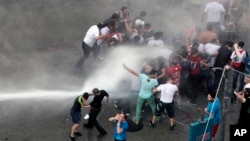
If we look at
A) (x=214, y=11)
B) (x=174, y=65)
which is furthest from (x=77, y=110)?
(x=214, y=11)

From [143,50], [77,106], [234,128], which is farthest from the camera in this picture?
[143,50]

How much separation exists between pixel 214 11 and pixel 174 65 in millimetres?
4635

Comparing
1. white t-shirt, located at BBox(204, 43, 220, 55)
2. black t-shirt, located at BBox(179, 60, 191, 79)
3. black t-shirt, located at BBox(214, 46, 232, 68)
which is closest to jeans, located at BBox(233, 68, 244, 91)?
black t-shirt, located at BBox(214, 46, 232, 68)

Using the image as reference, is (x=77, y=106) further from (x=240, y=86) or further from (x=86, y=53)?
(x=240, y=86)

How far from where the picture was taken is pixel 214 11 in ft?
45.7

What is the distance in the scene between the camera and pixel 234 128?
6906 mm

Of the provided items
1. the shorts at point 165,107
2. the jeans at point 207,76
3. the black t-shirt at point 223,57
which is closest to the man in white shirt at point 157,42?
the jeans at point 207,76

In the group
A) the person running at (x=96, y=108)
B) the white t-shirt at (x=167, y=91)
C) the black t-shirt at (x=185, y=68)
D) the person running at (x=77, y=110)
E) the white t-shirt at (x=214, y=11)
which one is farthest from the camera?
the white t-shirt at (x=214, y=11)

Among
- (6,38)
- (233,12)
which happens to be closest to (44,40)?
(6,38)

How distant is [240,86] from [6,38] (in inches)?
323

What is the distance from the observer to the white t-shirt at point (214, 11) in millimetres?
13906

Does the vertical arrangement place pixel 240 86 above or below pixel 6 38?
below

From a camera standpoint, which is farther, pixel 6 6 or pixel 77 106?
pixel 6 6

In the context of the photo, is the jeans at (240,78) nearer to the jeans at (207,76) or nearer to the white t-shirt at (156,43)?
the jeans at (207,76)
